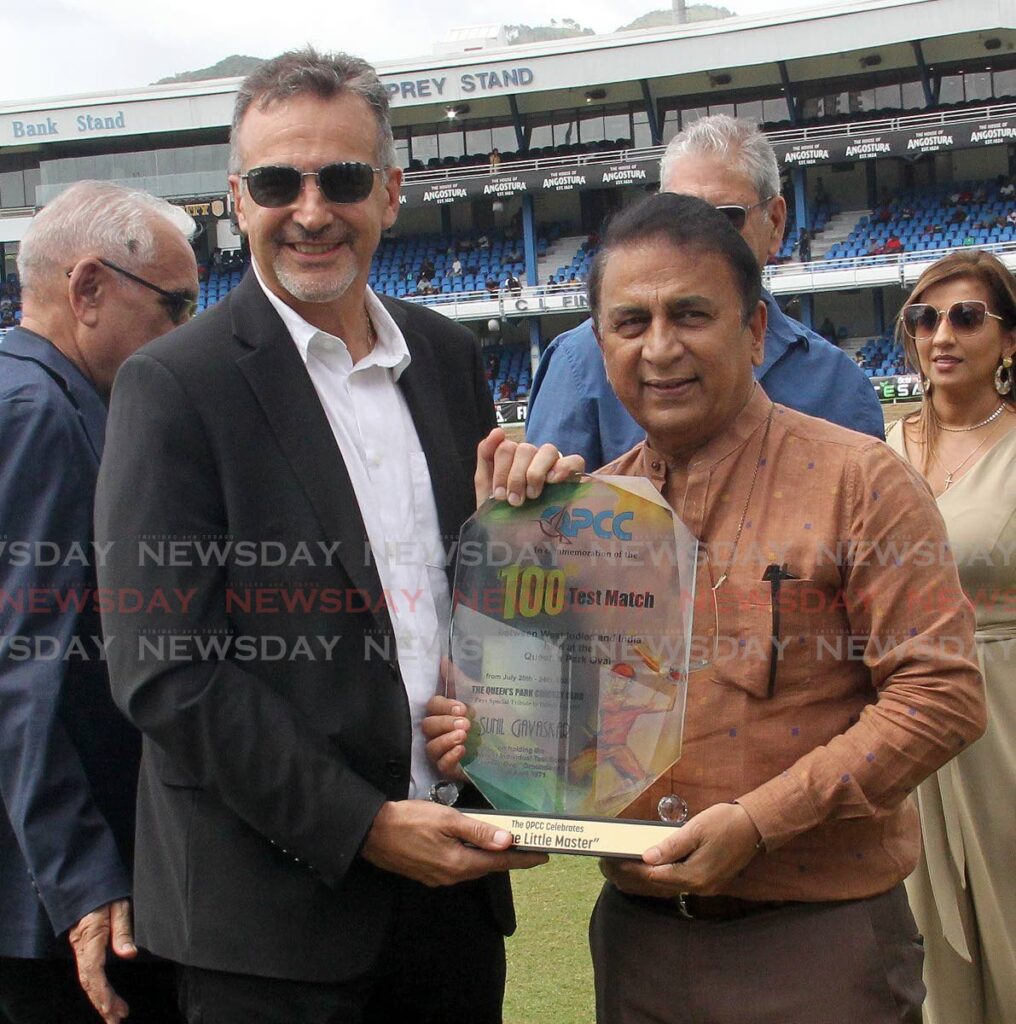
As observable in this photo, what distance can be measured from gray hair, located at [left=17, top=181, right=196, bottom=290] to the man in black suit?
0.50 meters

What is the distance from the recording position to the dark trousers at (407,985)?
6.61ft

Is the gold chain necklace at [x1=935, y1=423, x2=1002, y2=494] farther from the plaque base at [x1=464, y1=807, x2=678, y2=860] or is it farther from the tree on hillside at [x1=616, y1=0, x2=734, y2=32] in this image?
the tree on hillside at [x1=616, y1=0, x2=734, y2=32]

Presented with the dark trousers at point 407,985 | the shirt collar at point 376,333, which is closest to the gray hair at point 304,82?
the shirt collar at point 376,333

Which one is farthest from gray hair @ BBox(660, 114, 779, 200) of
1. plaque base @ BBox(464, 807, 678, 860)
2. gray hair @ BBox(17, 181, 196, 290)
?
plaque base @ BBox(464, 807, 678, 860)

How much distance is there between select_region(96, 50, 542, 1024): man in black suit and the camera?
1.94 m

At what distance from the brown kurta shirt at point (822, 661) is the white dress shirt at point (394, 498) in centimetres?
45

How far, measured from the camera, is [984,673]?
3.52 metres

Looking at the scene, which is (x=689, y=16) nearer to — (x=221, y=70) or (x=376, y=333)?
(x=221, y=70)

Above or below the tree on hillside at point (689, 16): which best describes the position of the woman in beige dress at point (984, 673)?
below

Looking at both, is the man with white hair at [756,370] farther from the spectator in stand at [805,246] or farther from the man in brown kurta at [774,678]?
the spectator in stand at [805,246]

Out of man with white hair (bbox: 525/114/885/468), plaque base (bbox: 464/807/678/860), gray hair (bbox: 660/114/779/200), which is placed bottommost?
plaque base (bbox: 464/807/678/860)

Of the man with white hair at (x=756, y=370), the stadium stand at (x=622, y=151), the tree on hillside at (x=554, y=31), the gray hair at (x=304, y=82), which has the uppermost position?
the tree on hillside at (x=554, y=31)

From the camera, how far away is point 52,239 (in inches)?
103

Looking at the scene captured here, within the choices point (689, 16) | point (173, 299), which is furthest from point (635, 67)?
point (689, 16)
